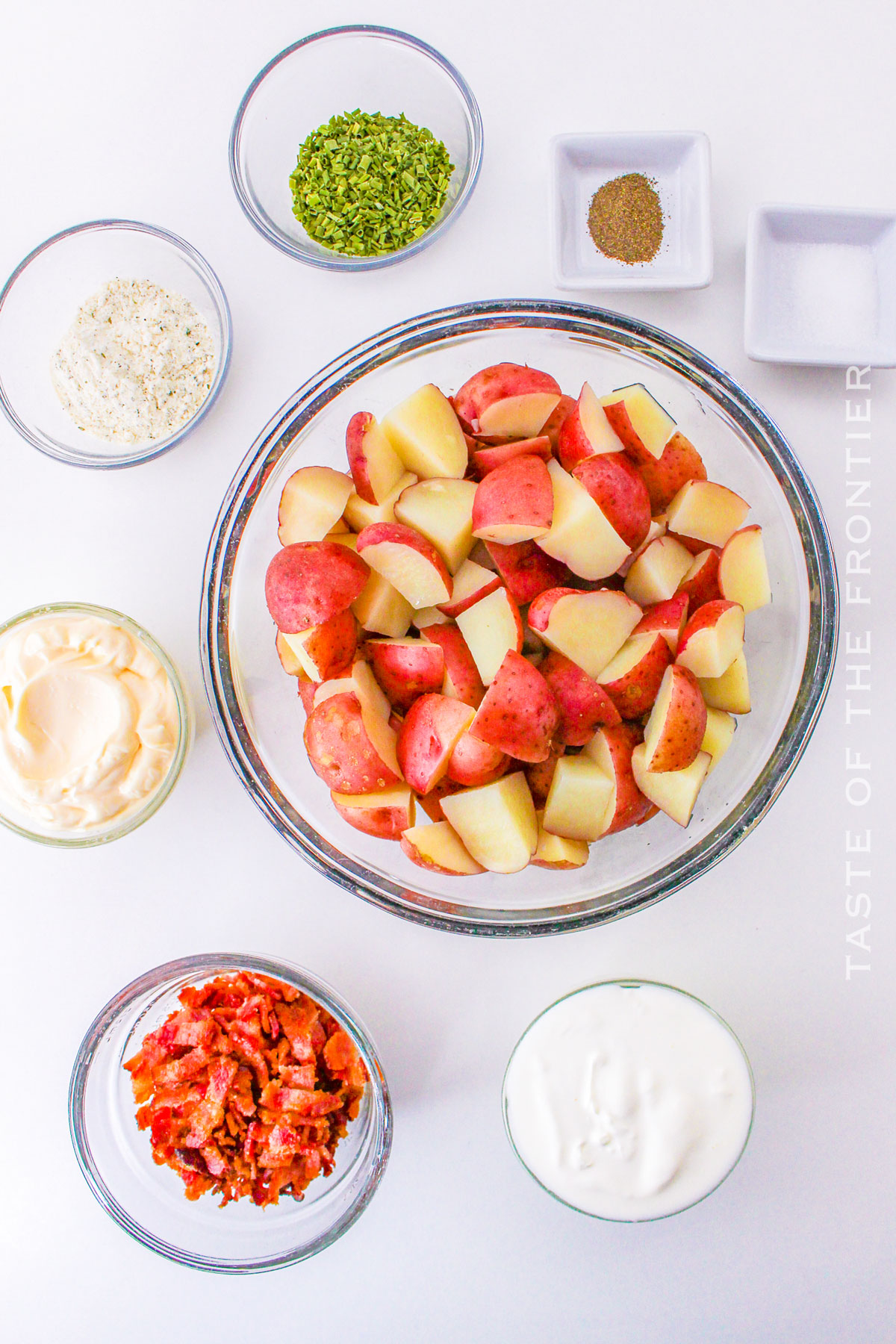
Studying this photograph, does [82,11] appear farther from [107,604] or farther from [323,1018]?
[323,1018]

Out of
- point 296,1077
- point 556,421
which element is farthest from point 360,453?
point 296,1077

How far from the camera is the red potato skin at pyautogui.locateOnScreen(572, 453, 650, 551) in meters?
0.96

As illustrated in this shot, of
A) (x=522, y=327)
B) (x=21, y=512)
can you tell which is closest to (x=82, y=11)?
(x=21, y=512)

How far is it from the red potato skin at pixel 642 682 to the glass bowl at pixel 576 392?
21 cm

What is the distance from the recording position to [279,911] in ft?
4.23

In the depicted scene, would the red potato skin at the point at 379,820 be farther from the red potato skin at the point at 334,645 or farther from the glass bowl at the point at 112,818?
the glass bowl at the point at 112,818

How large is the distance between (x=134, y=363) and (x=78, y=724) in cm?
51

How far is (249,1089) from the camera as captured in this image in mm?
1157

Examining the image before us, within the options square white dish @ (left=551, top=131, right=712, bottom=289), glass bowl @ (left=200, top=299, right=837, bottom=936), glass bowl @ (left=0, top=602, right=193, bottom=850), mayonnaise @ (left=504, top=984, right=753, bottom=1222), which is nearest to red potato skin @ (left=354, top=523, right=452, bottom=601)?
glass bowl @ (left=200, top=299, right=837, bottom=936)

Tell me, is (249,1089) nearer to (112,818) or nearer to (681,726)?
(112,818)

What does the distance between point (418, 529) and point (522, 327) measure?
1.09ft

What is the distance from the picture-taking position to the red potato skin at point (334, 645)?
996mm

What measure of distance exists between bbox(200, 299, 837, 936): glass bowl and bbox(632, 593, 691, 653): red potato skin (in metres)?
0.19

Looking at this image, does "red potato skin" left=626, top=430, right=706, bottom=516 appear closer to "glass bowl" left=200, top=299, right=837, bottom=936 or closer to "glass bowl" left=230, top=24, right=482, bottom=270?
"glass bowl" left=200, top=299, right=837, bottom=936
